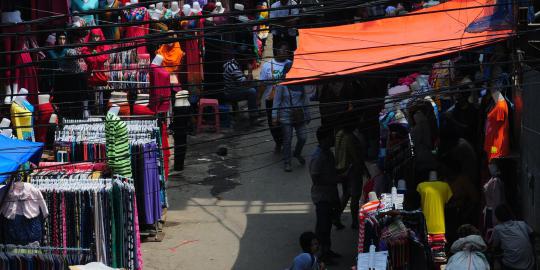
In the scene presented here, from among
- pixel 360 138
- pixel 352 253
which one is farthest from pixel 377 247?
pixel 360 138

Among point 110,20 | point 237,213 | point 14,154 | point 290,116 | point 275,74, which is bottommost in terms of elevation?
point 237,213

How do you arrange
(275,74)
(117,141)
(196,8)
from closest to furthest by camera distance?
(117,141), (275,74), (196,8)

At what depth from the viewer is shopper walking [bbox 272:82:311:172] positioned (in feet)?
58.5

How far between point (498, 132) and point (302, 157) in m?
5.67

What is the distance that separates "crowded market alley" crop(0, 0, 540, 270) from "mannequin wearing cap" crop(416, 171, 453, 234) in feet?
0.06

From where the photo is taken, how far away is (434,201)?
1299 cm

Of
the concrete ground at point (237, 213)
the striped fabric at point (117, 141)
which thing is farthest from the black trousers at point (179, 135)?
the striped fabric at point (117, 141)

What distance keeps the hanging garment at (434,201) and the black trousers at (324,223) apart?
5.07 ft

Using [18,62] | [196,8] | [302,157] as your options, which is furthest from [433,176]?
[196,8]

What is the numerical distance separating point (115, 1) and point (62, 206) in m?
8.60

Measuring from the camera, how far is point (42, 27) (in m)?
18.8

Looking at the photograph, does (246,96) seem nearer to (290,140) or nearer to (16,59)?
(290,140)

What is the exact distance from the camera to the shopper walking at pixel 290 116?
702 inches

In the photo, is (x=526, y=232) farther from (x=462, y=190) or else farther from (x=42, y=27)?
(x=42, y=27)
